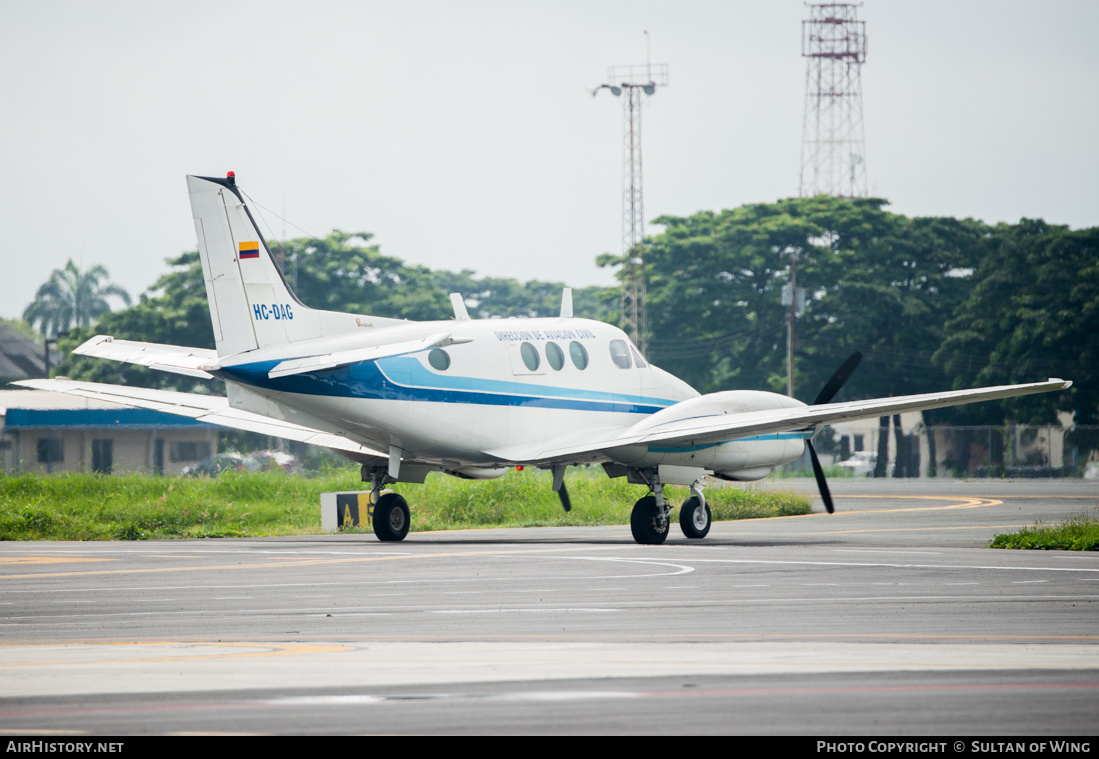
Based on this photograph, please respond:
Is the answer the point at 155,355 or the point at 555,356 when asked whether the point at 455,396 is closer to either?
the point at 555,356

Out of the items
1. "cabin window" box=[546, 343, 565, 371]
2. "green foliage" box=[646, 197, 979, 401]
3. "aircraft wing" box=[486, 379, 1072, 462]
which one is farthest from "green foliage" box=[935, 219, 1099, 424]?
"cabin window" box=[546, 343, 565, 371]

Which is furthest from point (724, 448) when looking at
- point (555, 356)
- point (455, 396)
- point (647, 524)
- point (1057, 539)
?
point (1057, 539)

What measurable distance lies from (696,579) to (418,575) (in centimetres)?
401

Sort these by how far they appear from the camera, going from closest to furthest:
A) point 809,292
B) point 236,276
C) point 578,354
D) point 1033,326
→ point 236,276 < point 578,354 < point 1033,326 < point 809,292

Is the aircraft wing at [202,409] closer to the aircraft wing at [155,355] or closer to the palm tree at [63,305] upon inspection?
the aircraft wing at [155,355]

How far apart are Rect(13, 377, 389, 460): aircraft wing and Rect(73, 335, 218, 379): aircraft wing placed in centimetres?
182

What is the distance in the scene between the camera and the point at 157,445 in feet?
246

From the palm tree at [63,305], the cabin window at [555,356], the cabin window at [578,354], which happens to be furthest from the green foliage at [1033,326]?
the palm tree at [63,305]

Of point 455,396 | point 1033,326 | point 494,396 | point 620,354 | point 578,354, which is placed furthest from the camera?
point 1033,326

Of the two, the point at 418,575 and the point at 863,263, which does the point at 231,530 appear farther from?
the point at 863,263

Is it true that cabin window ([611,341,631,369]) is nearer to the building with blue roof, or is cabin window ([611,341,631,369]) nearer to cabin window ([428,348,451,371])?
cabin window ([428,348,451,371])

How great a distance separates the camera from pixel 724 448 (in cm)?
2734

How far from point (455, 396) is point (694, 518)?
5614 mm
